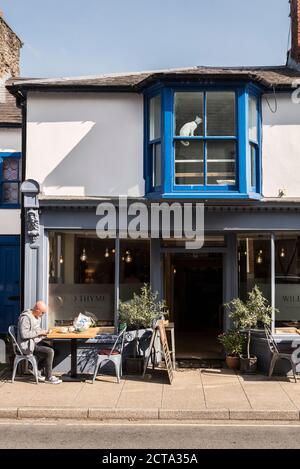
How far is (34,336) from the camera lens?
11.2m

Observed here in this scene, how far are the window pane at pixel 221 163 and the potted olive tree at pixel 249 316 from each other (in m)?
2.49

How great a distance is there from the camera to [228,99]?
472 inches

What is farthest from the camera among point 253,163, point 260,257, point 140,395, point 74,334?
point 260,257

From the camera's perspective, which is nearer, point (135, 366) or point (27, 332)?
point (27, 332)

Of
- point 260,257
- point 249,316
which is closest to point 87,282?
point 249,316

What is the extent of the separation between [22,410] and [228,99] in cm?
748

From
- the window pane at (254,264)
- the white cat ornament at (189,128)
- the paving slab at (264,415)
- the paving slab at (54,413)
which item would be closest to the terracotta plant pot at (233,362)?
the window pane at (254,264)

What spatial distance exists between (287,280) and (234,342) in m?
1.84

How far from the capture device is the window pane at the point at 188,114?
1198 cm

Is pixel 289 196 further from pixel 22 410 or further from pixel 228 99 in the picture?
pixel 22 410

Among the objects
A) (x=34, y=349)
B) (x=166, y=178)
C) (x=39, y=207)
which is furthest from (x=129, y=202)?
(x=34, y=349)

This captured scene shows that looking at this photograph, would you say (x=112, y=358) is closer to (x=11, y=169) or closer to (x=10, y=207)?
(x=10, y=207)

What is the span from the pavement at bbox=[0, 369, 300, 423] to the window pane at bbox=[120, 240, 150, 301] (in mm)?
1932

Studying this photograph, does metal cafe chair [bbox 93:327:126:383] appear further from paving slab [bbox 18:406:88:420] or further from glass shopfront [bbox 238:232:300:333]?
glass shopfront [bbox 238:232:300:333]
